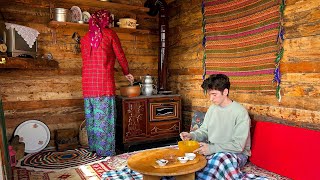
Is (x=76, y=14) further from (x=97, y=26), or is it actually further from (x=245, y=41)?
(x=245, y=41)

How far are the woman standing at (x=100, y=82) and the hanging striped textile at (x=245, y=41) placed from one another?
1.34 meters

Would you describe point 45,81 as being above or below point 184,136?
→ above

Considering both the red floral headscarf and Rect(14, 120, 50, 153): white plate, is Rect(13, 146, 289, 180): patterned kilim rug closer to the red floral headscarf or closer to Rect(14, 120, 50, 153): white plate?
Rect(14, 120, 50, 153): white plate

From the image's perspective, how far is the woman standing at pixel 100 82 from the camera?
3572 mm

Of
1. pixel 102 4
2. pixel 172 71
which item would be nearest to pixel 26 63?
pixel 102 4

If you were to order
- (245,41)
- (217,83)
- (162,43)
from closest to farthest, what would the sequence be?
(217,83) → (245,41) → (162,43)

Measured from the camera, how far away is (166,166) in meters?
1.99

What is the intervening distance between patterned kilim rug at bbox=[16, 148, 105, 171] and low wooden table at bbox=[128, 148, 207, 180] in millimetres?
1444

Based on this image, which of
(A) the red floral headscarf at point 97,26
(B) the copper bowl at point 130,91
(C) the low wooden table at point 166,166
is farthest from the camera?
(B) the copper bowl at point 130,91

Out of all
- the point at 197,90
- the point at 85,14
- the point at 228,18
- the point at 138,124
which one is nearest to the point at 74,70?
the point at 85,14

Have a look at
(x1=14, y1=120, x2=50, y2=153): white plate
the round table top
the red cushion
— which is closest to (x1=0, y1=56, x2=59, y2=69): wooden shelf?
(x1=14, y1=120, x2=50, y2=153): white plate

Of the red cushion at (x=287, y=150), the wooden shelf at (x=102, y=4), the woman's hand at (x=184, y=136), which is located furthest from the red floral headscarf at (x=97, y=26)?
the red cushion at (x=287, y=150)

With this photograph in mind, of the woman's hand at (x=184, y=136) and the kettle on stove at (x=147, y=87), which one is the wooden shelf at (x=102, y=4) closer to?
the kettle on stove at (x=147, y=87)

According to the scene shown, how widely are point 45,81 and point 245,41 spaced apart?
112 inches
